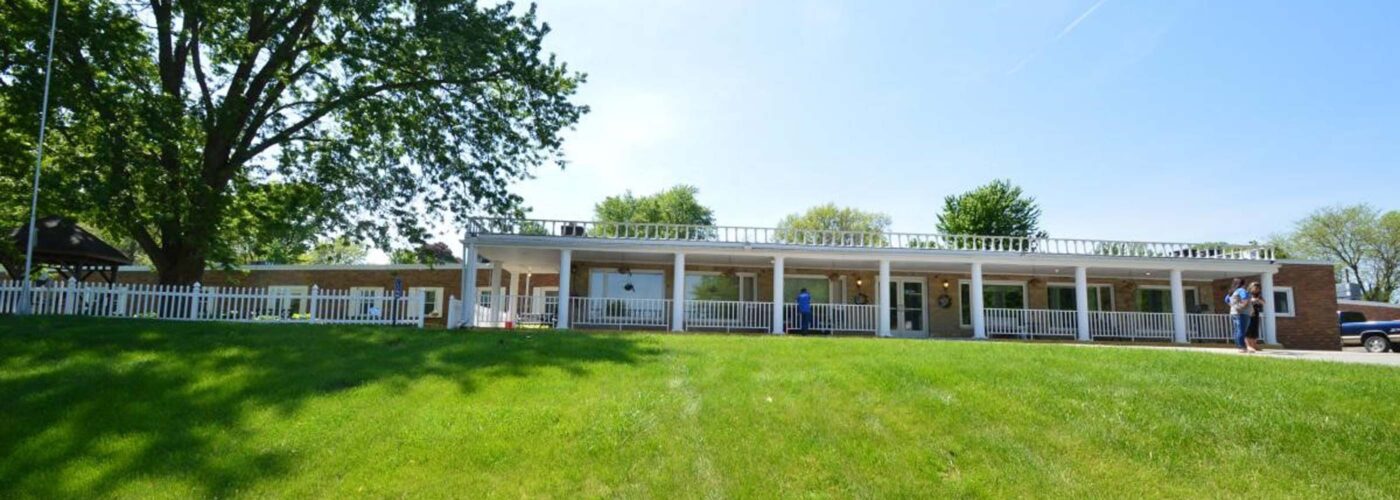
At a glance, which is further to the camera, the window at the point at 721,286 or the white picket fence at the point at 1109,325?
the window at the point at 721,286

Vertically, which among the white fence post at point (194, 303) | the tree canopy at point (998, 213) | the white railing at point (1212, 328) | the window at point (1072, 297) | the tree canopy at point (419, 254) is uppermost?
the tree canopy at point (998, 213)

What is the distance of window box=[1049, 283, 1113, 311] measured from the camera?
2331cm

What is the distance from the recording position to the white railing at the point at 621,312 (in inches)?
780

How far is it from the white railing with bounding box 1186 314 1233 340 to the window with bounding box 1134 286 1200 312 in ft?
7.59

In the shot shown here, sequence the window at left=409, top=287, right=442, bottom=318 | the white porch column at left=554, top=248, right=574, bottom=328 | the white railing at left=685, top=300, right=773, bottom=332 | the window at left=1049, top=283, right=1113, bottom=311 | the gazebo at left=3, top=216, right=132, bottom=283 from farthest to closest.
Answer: the window at left=409, top=287, right=442, bottom=318 < the window at left=1049, top=283, right=1113, bottom=311 < the white railing at left=685, top=300, right=773, bottom=332 < the white porch column at left=554, top=248, right=574, bottom=328 < the gazebo at left=3, top=216, right=132, bottom=283

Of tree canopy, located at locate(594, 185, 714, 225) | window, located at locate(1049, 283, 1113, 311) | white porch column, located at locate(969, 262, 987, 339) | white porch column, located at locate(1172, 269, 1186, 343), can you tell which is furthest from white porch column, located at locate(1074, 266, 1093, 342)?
tree canopy, located at locate(594, 185, 714, 225)

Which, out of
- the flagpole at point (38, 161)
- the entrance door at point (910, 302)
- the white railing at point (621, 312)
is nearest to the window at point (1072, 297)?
the entrance door at point (910, 302)

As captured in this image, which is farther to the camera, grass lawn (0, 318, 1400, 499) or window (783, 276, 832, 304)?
window (783, 276, 832, 304)

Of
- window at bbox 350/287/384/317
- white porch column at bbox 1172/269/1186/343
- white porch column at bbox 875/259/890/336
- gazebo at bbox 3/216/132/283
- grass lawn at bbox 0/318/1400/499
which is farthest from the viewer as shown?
white porch column at bbox 1172/269/1186/343

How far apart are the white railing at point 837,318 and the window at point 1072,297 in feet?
22.4

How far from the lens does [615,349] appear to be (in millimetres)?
10234

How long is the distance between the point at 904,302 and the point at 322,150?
54.0 feet

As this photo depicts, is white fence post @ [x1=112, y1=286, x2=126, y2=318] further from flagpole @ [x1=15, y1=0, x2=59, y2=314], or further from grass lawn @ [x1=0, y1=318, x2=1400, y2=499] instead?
grass lawn @ [x1=0, y1=318, x2=1400, y2=499]

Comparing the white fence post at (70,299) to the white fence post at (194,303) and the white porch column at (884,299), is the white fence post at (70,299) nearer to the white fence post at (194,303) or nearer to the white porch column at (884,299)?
the white fence post at (194,303)
